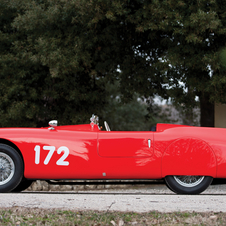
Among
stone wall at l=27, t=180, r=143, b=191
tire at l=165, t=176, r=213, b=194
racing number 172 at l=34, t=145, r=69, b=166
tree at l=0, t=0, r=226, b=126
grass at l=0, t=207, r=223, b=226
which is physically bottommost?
stone wall at l=27, t=180, r=143, b=191

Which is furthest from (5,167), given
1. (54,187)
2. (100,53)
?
(100,53)

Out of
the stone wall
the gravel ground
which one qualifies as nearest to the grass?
the gravel ground

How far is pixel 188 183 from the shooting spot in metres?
5.27

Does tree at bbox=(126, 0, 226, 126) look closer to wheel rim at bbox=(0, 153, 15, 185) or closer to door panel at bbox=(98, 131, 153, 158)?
door panel at bbox=(98, 131, 153, 158)

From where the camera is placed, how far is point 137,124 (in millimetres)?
38844

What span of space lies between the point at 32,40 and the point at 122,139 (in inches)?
370

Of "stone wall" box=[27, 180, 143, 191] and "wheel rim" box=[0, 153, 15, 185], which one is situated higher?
"wheel rim" box=[0, 153, 15, 185]

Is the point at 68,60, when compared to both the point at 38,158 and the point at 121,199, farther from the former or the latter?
the point at 121,199

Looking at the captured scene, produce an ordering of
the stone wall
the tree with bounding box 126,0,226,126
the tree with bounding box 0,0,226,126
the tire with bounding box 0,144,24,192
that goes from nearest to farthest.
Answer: the tire with bounding box 0,144,24,192
the tree with bounding box 126,0,226,126
the tree with bounding box 0,0,226,126
the stone wall

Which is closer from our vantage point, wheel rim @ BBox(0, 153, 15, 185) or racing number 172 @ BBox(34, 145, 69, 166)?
racing number 172 @ BBox(34, 145, 69, 166)

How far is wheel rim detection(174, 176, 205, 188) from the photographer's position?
17.1ft

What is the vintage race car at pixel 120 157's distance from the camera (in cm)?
507

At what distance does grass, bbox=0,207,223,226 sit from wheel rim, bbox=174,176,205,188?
3.65ft

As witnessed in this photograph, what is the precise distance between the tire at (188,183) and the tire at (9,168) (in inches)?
93.6
